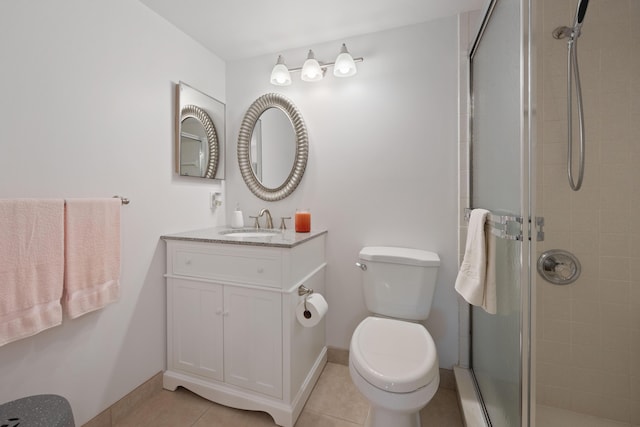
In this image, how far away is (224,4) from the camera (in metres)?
1.56

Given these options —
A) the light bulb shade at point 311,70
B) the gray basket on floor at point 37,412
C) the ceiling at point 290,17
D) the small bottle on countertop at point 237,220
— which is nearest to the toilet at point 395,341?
the small bottle on countertop at point 237,220

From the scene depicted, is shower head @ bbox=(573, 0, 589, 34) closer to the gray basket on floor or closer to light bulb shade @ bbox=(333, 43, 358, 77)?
light bulb shade @ bbox=(333, 43, 358, 77)

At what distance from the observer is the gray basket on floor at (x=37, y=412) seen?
0.91 meters

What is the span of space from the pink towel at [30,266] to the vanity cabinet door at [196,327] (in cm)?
58

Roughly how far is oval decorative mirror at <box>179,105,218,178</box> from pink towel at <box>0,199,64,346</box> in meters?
0.77

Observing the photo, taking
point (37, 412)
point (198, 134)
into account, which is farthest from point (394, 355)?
point (198, 134)

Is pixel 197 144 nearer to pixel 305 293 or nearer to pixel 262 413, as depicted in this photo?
pixel 305 293

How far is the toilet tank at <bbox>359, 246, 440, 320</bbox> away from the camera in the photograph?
5.15 feet

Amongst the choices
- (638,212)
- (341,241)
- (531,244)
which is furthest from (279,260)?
(638,212)

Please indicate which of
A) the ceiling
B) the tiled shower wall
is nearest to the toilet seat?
the tiled shower wall

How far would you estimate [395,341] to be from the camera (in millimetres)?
1351

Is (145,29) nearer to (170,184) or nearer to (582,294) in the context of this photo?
(170,184)

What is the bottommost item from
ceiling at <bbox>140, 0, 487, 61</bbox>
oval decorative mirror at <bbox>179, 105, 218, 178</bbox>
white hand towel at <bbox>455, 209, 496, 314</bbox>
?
white hand towel at <bbox>455, 209, 496, 314</bbox>

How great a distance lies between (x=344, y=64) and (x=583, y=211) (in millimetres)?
1494
